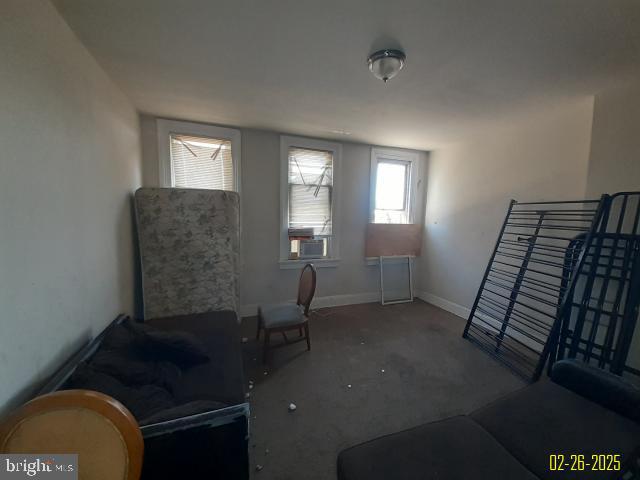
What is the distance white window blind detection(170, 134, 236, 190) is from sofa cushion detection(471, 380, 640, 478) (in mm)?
3170

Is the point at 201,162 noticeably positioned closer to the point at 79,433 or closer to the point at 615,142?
the point at 79,433

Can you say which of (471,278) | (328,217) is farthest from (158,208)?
(471,278)

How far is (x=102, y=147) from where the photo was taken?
1781 mm

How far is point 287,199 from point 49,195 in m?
2.37

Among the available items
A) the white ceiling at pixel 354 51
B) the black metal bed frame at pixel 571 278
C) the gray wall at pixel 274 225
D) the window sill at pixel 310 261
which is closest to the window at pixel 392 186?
the gray wall at pixel 274 225

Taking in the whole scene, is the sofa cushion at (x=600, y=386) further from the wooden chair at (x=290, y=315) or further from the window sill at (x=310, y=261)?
the window sill at (x=310, y=261)

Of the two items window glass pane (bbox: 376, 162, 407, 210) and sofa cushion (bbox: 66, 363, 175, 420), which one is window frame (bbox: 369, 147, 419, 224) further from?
sofa cushion (bbox: 66, 363, 175, 420)

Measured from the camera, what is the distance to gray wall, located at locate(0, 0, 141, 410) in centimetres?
97

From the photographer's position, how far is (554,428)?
1.20 m

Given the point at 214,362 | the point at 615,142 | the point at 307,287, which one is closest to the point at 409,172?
the point at 615,142

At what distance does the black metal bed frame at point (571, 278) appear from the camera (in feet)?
6.06

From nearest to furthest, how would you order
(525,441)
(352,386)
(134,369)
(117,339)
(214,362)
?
1. (525,441)
2. (134,369)
3. (117,339)
4. (214,362)
5. (352,386)

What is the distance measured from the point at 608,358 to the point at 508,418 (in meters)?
1.34

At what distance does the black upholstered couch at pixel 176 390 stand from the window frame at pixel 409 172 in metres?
2.78
